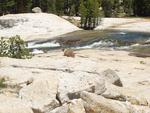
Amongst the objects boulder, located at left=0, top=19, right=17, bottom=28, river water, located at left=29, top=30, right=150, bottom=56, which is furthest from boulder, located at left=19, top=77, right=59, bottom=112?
boulder, located at left=0, top=19, right=17, bottom=28

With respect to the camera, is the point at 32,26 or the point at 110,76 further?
the point at 32,26

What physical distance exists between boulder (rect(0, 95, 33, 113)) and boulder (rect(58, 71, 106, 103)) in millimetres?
1394

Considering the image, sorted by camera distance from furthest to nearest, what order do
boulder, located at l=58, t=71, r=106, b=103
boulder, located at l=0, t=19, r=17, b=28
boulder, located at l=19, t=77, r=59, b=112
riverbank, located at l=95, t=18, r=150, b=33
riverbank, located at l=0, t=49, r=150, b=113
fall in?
riverbank, located at l=95, t=18, r=150, b=33, boulder, located at l=0, t=19, r=17, b=28, boulder, located at l=58, t=71, r=106, b=103, riverbank, located at l=0, t=49, r=150, b=113, boulder, located at l=19, t=77, r=59, b=112

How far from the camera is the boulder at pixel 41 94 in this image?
1102cm

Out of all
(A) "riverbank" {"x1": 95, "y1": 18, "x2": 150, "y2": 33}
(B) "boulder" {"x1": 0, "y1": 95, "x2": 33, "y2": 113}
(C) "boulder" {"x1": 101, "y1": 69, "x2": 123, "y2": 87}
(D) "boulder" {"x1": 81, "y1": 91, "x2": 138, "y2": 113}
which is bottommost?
(A) "riverbank" {"x1": 95, "y1": 18, "x2": 150, "y2": 33}

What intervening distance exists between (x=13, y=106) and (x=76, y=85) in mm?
Answer: 2441

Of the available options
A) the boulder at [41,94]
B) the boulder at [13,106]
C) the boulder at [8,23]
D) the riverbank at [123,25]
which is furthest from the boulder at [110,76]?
the boulder at [8,23]

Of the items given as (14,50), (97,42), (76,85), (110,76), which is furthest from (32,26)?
(76,85)

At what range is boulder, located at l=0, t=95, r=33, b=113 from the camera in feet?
33.1

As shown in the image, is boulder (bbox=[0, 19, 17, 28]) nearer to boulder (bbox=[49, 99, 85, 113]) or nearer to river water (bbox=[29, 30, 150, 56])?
river water (bbox=[29, 30, 150, 56])

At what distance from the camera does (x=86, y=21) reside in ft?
215

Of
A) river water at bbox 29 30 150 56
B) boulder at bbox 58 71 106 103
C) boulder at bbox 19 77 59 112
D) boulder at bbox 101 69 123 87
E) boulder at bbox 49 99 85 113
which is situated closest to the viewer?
boulder at bbox 49 99 85 113

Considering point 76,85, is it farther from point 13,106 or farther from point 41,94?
point 13,106

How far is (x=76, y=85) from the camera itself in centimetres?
1224
